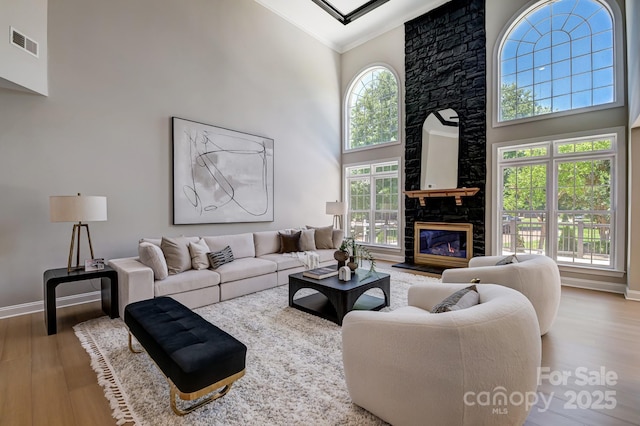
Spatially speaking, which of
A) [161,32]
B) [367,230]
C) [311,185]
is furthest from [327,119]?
[161,32]

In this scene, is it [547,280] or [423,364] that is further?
[547,280]

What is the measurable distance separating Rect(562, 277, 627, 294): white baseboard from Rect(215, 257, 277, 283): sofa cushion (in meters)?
4.60

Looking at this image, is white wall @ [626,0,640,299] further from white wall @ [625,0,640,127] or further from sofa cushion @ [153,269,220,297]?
sofa cushion @ [153,269,220,297]

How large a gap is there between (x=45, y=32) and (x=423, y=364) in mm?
5013

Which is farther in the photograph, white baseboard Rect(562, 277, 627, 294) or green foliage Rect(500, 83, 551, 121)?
green foliage Rect(500, 83, 551, 121)

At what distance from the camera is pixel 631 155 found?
378 centimetres

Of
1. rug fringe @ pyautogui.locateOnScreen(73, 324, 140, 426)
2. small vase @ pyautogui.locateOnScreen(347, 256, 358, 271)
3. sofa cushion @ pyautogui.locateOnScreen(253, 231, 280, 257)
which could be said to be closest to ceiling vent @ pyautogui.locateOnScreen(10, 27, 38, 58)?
rug fringe @ pyautogui.locateOnScreen(73, 324, 140, 426)

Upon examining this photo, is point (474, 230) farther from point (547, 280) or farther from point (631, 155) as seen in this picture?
point (547, 280)

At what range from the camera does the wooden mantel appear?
A: 17.3 feet

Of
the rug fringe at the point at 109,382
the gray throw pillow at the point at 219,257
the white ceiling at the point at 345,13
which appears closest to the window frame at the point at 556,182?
the white ceiling at the point at 345,13

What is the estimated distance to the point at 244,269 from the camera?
3.93 metres

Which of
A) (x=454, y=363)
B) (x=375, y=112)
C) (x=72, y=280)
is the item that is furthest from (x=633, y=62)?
(x=72, y=280)

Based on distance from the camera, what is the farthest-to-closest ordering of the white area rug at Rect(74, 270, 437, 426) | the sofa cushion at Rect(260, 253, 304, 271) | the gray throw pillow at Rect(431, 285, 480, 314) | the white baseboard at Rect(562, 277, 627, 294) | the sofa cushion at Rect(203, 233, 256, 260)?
the sofa cushion at Rect(260, 253, 304, 271) < the sofa cushion at Rect(203, 233, 256, 260) < the white baseboard at Rect(562, 277, 627, 294) < the white area rug at Rect(74, 270, 437, 426) < the gray throw pillow at Rect(431, 285, 480, 314)

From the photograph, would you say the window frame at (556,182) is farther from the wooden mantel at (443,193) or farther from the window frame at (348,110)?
the window frame at (348,110)
